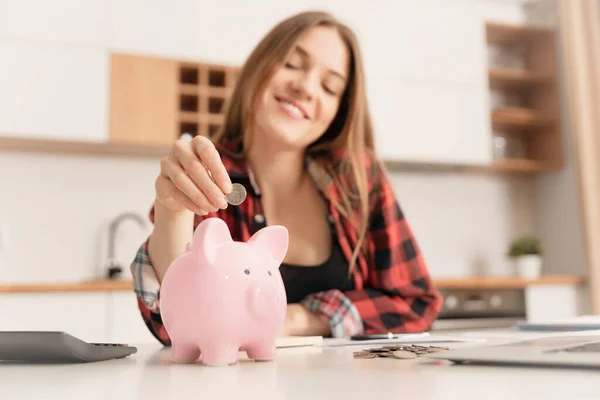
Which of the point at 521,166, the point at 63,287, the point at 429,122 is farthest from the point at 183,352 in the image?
the point at 521,166

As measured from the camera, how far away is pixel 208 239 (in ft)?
1.99

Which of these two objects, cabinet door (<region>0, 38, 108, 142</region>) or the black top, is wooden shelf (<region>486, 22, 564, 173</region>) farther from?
the black top

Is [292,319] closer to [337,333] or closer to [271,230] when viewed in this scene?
[337,333]

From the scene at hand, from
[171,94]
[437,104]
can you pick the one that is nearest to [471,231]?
[437,104]

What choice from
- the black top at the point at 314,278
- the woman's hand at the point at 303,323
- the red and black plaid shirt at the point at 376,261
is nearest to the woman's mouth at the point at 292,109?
the red and black plaid shirt at the point at 376,261

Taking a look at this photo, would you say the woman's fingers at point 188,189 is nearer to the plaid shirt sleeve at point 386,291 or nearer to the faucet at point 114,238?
the plaid shirt sleeve at point 386,291

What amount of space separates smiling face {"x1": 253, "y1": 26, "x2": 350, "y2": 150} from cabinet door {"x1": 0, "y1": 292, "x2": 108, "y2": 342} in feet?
3.74

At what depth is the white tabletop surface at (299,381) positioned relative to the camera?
391 millimetres

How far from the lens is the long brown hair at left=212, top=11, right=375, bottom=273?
1472 mm

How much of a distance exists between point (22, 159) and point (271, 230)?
2517 millimetres

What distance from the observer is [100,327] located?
235 cm

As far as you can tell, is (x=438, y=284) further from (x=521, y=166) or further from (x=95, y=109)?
(x=95, y=109)

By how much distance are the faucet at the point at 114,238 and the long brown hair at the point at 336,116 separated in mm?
1409

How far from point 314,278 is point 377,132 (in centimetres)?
182
